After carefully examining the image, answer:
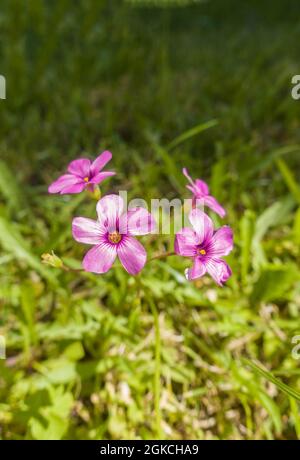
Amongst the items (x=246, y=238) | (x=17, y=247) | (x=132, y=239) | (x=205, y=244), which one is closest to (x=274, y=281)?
(x=246, y=238)

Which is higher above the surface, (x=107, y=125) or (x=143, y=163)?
(x=107, y=125)

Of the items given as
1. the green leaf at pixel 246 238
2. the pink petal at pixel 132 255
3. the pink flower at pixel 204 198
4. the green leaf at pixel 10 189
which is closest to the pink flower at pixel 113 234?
the pink petal at pixel 132 255

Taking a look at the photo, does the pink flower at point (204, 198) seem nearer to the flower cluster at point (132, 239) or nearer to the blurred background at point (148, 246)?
the flower cluster at point (132, 239)

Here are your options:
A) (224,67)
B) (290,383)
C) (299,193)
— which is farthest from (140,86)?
(290,383)

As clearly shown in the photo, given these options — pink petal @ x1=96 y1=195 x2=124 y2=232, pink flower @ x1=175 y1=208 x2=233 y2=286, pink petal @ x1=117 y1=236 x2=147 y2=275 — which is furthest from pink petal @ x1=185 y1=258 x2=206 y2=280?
pink petal @ x1=96 y1=195 x2=124 y2=232

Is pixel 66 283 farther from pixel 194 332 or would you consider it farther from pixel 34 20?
pixel 34 20

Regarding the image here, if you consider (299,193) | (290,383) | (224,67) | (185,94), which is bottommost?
(290,383)

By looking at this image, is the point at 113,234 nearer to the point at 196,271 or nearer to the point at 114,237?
the point at 114,237
